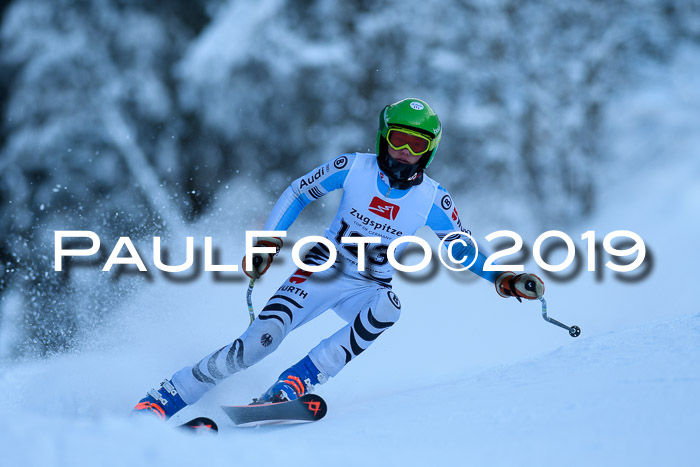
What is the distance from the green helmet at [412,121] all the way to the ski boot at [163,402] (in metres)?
1.68

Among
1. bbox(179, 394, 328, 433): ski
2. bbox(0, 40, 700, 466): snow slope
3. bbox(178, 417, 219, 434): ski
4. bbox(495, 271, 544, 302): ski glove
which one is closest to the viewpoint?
bbox(0, 40, 700, 466): snow slope

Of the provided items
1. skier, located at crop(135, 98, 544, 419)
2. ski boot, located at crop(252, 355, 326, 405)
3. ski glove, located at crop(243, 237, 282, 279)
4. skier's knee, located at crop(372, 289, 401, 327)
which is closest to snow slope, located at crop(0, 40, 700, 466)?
ski boot, located at crop(252, 355, 326, 405)

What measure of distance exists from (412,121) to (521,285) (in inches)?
43.2

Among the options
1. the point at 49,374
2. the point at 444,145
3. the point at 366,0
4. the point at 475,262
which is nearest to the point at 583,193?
the point at 444,145

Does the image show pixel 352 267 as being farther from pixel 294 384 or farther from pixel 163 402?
pixel 163 402

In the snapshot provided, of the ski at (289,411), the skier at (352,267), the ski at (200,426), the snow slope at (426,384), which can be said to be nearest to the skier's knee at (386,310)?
the skier at (352,267)

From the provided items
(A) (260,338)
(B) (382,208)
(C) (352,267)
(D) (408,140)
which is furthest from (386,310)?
(D) (408,140)

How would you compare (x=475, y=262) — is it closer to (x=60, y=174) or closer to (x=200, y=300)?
(x=200, y=300)

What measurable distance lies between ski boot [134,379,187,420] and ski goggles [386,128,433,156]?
174cm

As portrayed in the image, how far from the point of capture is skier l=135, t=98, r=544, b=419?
3.61 m

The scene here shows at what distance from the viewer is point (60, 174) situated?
13.7 meters

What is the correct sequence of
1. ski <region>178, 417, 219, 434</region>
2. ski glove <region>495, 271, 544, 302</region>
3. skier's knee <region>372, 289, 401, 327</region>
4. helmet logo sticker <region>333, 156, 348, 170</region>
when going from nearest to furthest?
1. ski <region>178, 417, 219, 434</region>
2. skier's knee <region>372, 289, 401, 327</region>
3. ski glove <region>495, 271, 544, 302</region>
4. helmet logo sticker <region>333, 156, 348, 170</region>

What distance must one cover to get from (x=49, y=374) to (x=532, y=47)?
12.2m

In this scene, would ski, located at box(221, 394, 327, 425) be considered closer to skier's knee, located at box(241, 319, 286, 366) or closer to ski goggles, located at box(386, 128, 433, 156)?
skier's knee, located at box(241, 319, 286, 366)
